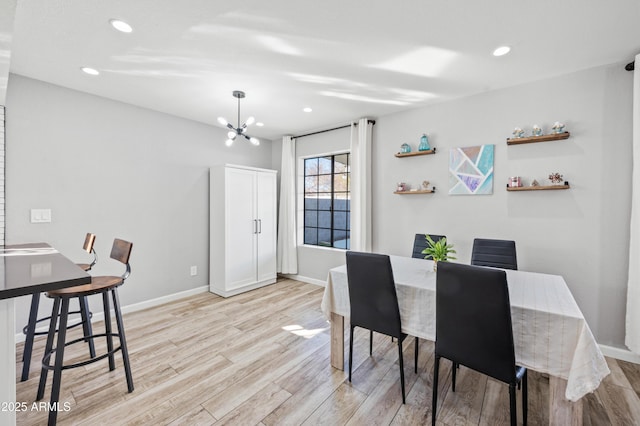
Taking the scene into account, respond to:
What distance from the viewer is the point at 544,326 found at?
59.4 inches

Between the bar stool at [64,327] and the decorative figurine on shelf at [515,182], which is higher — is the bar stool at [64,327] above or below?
below

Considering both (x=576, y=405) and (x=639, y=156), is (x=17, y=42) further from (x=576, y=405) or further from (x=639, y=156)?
(x=639, y=156)

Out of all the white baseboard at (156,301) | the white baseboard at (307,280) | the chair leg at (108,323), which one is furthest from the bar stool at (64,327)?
the white baseboard at (307,280)

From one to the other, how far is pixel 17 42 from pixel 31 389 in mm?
2574

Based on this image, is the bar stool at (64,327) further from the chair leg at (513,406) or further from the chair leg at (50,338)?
the chair leg at (513,406)

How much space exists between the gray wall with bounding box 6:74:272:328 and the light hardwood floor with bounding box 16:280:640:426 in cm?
100

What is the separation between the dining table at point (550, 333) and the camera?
138 cm

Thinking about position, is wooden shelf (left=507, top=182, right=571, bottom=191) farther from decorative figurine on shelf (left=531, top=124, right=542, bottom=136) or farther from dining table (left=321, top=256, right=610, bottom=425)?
dining table (left=321, top=256, right=610, bottom=425)

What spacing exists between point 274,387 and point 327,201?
310cm

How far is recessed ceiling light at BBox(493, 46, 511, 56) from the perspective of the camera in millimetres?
2273

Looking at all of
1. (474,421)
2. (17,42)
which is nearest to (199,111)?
(17,42)

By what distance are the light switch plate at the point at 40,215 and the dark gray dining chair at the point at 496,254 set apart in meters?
4.25

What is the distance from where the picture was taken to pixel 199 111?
3750 mm

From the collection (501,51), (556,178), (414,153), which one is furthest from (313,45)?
(556,178)
